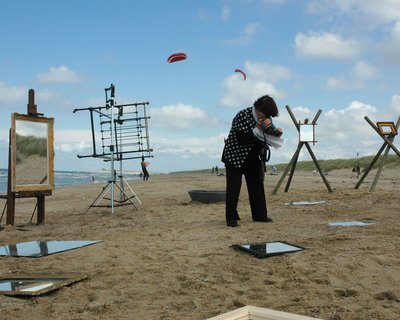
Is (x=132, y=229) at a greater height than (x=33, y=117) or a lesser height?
lesser

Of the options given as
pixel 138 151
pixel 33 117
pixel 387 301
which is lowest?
pixel 387 301

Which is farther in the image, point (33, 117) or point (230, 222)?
point (33, 117)

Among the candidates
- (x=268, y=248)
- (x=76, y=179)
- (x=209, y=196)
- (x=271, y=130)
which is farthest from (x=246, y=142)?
(x=76, y=179)

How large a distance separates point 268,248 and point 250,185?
2503 millimetres

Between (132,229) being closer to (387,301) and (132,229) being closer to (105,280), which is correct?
(105,280)

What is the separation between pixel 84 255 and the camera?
208 inches

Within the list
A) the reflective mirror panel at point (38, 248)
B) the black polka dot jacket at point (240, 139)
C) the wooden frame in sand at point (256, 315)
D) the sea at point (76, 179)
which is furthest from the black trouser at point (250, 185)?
the sea at point (76, 179)

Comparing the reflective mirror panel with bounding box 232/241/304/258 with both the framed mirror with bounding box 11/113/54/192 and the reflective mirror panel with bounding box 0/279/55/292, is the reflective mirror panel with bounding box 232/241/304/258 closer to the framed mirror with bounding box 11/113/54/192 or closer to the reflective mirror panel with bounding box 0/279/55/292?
the reflective mirror panel with bounding box 0/279/55/292

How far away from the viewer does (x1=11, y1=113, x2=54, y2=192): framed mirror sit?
27.5 feet

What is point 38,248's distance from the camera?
5.83 m

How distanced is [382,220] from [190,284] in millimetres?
4214

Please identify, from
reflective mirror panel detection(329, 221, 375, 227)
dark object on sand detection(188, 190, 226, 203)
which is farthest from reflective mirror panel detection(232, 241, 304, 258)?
dark object on sand detection(188, 190, 226, 203)

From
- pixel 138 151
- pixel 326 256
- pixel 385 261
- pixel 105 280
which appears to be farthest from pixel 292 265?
pixel 138 151

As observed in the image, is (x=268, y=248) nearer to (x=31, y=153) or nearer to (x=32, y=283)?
(x=32, y=283)
